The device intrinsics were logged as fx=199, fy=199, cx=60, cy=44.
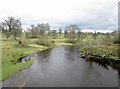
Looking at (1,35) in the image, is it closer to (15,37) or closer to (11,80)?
(15,37)

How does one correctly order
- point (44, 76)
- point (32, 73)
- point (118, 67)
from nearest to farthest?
1. point (44, 76)
2. point (32, 73)
3. point (118, 67)

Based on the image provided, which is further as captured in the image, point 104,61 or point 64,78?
point 104,61

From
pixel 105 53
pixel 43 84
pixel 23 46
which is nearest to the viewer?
pixel 43 84

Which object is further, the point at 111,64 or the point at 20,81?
the point at 111,64

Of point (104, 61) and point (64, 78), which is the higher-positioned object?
point (104, 61)

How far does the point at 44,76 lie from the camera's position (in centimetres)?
4616

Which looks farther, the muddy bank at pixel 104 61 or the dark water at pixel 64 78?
the muddy bank at pixel 104 61

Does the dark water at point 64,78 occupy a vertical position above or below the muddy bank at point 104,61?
below

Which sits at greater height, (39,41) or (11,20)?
(11,20)

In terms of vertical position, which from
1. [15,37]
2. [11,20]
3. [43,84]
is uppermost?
[11,20]

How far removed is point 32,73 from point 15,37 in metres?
79.0

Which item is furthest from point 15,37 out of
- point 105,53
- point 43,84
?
point 43,84

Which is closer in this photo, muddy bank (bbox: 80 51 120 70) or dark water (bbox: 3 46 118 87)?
dark water (bbox: 3 46 118 87)

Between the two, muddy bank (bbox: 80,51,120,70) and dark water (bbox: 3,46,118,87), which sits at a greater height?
muddy bank (bbox: 80,51,120,70)
